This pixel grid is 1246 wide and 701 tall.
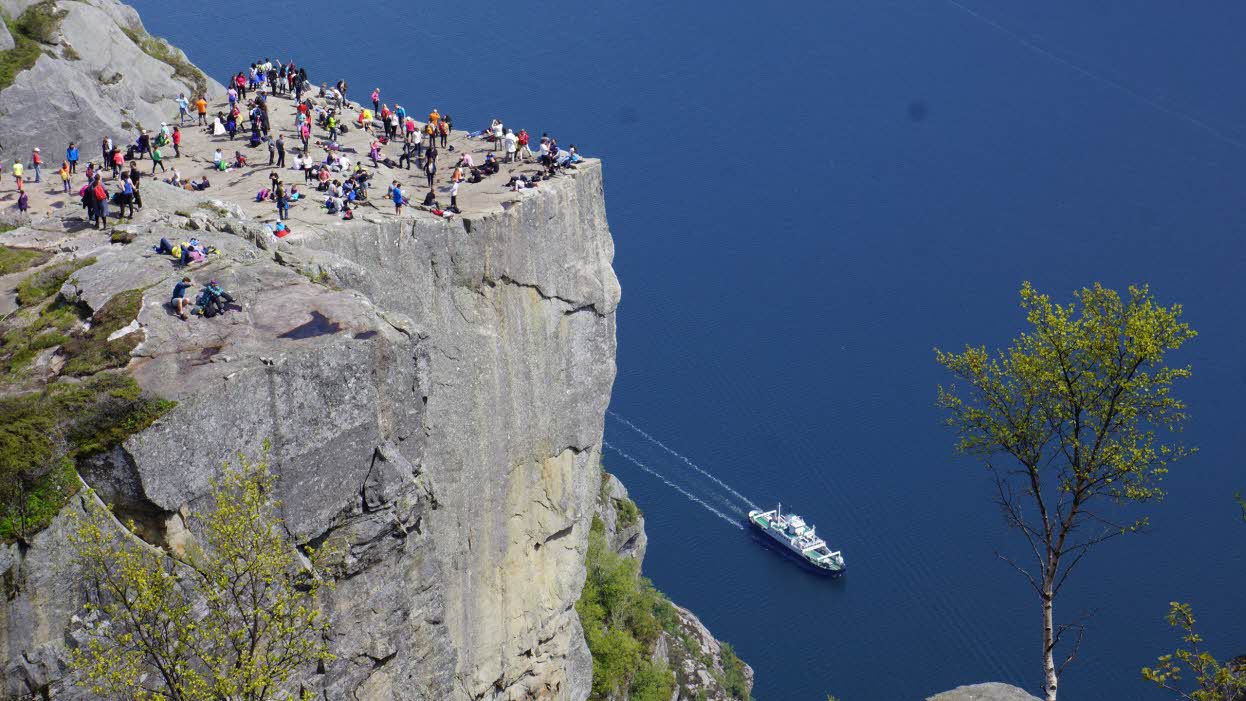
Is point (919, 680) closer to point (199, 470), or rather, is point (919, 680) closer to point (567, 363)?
point (567, 363)

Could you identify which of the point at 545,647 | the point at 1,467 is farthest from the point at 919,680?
the point at 1,467

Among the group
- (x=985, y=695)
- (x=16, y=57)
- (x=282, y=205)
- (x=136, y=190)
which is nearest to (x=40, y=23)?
(x=16, y=57)

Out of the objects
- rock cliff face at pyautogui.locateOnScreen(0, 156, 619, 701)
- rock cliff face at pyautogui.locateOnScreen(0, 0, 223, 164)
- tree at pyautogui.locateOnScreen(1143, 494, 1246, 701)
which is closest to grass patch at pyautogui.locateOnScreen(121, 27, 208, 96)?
rock cliff face at pyautogui.locateOnScreen(0, 0, 223, 164)

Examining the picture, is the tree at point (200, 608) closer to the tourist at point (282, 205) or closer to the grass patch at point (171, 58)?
the tourist at point (282, 205)

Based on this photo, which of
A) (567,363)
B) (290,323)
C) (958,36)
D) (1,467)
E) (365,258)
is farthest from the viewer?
(958,36)

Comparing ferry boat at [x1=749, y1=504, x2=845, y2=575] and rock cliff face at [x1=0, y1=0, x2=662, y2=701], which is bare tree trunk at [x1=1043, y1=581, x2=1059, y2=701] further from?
ferry boat at [x1=749, y1=504, x2=845, y2=575]
